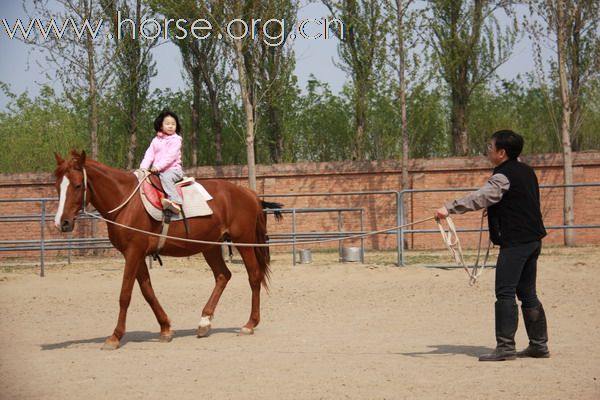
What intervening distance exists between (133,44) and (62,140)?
17.8ft

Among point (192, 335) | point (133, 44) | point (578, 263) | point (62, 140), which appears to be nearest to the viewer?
point (192, 335)

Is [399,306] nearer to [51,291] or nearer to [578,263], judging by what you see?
[578,263]

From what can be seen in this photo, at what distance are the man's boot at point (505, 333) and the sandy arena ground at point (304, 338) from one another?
4.0 inches

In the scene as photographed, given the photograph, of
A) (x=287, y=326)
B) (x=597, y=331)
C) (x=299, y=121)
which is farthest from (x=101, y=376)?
(x=299, y=121)

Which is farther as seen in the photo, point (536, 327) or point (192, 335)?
point (192, 335)

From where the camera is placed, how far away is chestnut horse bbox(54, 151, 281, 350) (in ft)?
27.1

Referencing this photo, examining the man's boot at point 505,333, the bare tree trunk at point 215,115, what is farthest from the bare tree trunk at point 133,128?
the man's boot at point 505,333

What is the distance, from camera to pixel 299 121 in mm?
28547

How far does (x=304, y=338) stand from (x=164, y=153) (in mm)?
2478

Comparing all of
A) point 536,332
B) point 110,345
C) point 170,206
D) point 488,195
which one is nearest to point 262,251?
point 170,206

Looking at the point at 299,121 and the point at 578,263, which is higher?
the point at 299,121

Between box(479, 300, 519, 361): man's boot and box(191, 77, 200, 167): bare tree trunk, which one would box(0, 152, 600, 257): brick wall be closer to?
box(191, 77, 200, 167): bare tree trunk

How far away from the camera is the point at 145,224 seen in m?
8.66

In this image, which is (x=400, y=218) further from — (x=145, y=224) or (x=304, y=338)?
(x=145, y=224)
